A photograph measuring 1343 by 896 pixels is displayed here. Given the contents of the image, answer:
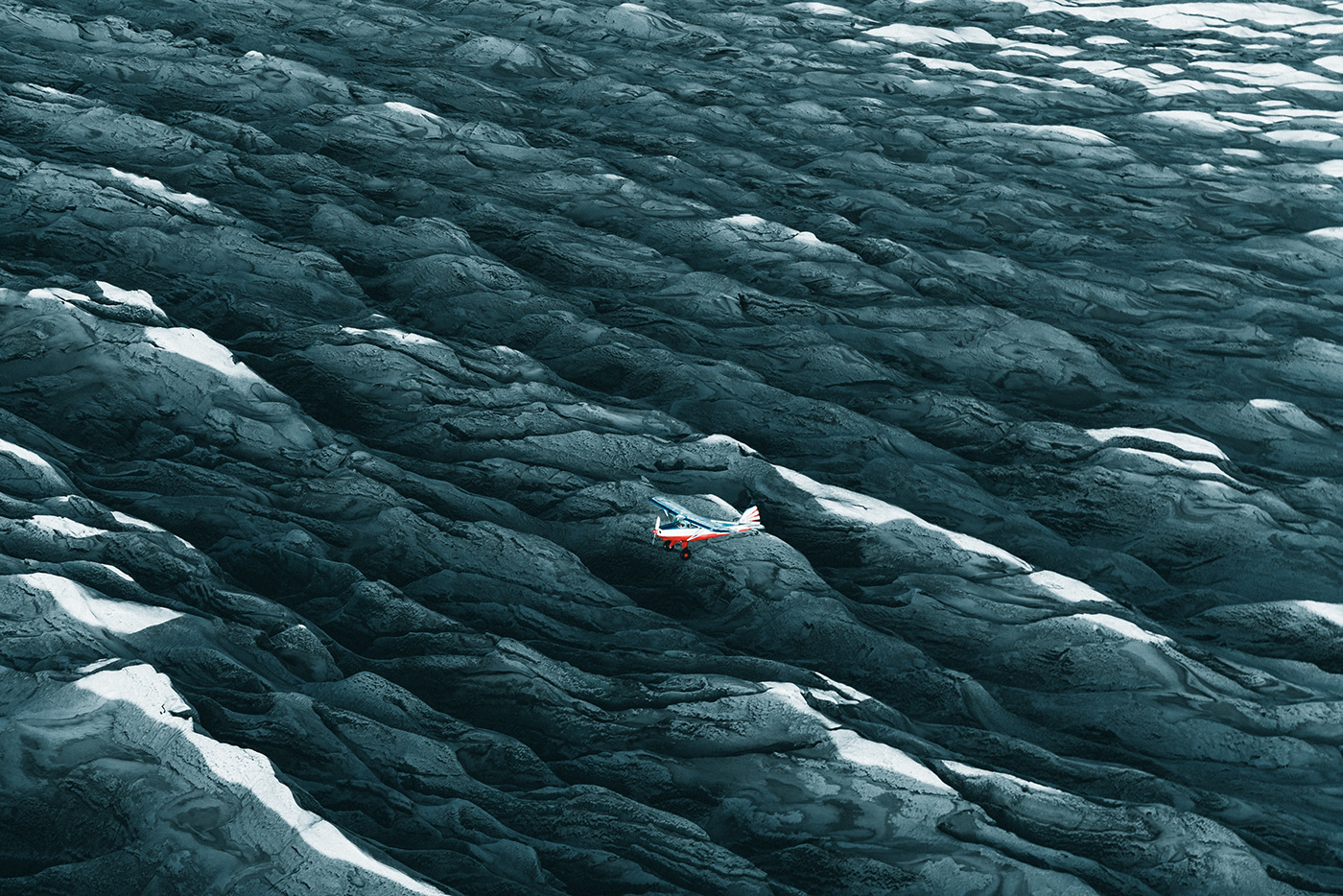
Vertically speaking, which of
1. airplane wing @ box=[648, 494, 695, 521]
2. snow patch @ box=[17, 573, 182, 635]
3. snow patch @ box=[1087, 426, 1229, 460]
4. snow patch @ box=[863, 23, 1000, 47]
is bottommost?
snow patch @ box=[1087, 426, 1229, 460]

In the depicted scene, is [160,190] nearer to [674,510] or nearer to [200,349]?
[200,349]

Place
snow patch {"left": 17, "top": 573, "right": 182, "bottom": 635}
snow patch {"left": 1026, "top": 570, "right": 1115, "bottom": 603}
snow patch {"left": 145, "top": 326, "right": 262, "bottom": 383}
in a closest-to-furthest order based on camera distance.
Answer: snow patch {"left": 17, "top": 573, "right": 182, "bottom": 635}
snow patch {"left": 1026, "top": 570, "right": 1115, "bottom": 603}
snow patch {"left": 145, "top": 326, "right": 262, "bottom": 383}

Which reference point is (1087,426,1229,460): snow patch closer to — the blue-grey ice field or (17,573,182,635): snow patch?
the blue-grey ice field

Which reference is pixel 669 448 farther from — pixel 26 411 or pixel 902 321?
pixel 26 411

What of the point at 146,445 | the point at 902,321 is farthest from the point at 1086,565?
the point at 146,445

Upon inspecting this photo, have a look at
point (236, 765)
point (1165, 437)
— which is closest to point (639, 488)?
point (236, 765)

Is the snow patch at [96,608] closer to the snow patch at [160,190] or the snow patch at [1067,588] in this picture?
the snow patch at [1067,588]

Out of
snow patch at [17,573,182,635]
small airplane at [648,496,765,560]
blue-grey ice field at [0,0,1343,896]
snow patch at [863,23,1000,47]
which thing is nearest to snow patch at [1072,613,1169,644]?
blue-grey ice field at [0,0,1343,896]

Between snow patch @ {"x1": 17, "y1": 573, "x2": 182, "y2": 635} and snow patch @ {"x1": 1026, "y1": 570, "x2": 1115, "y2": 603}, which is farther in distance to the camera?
snow patch @ {"x1": 1026, "y1": 570, "x2": 1115, "y2": 603}
